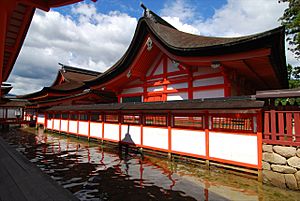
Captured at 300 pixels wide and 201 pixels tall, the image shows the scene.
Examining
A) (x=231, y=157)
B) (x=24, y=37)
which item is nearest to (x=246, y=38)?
(x=231, y=157)

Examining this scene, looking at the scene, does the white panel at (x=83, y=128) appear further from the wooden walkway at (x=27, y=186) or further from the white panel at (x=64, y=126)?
the wooden walkway at (x=27, y=186)

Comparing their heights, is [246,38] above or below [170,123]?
above

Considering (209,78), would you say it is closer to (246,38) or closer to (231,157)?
(246,38)

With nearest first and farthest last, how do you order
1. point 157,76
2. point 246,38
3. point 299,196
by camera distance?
point 299,196, point 246,38, point 157,76

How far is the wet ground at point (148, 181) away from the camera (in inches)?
206

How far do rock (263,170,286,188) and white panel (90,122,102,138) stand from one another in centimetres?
1003

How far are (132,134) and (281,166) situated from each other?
7.02 metres

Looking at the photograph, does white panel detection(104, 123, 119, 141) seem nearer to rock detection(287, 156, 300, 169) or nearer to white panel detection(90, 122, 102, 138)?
white panel detection(90, 122, 102, 138)

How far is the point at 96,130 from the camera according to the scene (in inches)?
541

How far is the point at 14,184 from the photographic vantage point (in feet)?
14.2

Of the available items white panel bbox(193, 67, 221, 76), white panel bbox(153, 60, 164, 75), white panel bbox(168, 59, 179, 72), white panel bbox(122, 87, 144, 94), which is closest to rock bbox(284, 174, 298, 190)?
white panel bbox(193, 67, 221, 76)

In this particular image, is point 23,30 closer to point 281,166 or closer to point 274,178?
point 281,166

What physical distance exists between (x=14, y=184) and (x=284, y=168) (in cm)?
689

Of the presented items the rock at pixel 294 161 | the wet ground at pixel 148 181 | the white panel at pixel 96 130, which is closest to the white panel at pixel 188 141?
the wet ground at pixel 148 181
